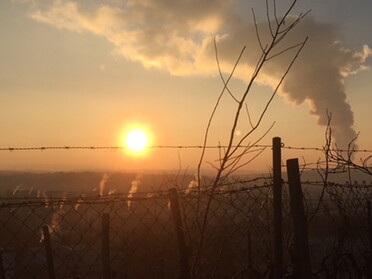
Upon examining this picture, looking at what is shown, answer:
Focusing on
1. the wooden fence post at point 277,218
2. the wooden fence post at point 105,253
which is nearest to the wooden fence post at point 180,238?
the wooden fence post at point 105,253

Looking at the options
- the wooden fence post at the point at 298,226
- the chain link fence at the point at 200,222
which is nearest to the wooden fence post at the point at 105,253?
the chain link fence at the point at 200,222

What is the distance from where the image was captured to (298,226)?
2.76 meters

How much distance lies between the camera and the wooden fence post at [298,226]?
2686 millimetres

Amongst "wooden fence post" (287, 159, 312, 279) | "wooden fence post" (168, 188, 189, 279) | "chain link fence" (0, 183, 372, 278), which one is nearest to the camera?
"wooden fence post" (168, 188, 189, 279)

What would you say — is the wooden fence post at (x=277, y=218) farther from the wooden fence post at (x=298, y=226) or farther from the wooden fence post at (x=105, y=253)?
the wooden fence post at (x=105, y=253)

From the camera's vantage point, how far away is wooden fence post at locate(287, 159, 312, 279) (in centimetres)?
269

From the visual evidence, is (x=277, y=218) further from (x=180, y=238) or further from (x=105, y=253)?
(x=105, y=253)

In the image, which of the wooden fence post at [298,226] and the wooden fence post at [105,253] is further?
the wooden fence post at [298,226]

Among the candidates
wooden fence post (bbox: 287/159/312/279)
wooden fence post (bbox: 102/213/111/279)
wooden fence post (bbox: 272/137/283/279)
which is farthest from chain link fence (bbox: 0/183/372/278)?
wooden fence post (bbox: 287/159/312/279)

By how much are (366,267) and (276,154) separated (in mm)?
2089

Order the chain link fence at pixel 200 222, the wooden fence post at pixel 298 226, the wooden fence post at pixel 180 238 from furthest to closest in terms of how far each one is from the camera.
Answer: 1. the chain link fence at pixel 200 222
2. the wooden fence post at pixel 298 226
3. the wooden fence post at pixel 180 238

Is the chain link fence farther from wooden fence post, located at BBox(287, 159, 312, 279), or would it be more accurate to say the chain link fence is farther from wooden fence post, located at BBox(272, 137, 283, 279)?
wooden fence post, located at BBox(287, 159, 312, 279)

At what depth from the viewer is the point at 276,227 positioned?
279 cm

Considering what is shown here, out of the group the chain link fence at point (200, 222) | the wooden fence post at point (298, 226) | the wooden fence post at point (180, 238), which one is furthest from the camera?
the chain link fence at point (200, 222)
